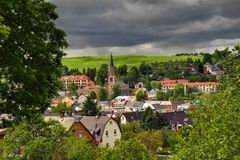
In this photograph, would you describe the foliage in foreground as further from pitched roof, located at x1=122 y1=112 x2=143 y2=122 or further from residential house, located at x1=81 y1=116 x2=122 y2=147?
pitched roof, located at x1=122 y1=112 x2=143 y2=122

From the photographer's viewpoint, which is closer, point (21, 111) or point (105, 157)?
point (21, 111)

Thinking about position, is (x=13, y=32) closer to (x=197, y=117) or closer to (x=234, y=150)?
A: (x=234, y=150)

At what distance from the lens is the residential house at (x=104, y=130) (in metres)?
83.8

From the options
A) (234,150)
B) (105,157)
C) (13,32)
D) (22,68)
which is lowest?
(105,157)

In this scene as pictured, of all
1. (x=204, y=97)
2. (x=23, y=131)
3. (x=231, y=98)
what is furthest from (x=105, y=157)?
(x=231, y=98)

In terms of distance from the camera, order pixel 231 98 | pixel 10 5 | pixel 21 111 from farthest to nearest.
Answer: pixel 231 98 < pixel 21 111 < pixel 10 5

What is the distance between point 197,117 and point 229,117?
4.55 m

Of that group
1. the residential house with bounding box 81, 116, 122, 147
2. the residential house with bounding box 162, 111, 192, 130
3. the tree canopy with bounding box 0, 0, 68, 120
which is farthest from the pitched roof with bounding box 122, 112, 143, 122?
the tree canopy with bounding box 0, 0, 68, 120

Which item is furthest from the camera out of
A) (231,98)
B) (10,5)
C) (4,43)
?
(231,98)

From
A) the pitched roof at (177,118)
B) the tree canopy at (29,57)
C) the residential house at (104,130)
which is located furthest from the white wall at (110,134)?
the tree canopy at (29,57)

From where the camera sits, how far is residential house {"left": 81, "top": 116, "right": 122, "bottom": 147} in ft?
275

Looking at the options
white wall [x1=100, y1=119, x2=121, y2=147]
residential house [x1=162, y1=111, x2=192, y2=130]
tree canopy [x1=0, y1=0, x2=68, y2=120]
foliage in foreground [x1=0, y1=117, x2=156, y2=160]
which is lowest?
residential house [x1=162, y1=111, x2=192, y2=130]

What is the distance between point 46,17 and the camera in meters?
15.5

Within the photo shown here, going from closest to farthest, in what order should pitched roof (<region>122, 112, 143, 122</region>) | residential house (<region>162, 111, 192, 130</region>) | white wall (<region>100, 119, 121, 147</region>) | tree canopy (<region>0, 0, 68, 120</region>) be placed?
A: tree canopy (<region>0, 0, 68, 120</region>) < white wall (<region>100, 119, 121, 147</region>) < residential house (<region>162, 111, 192, 130</region>) < pitched roof (<region>122, 112, 143, 122</region>)
